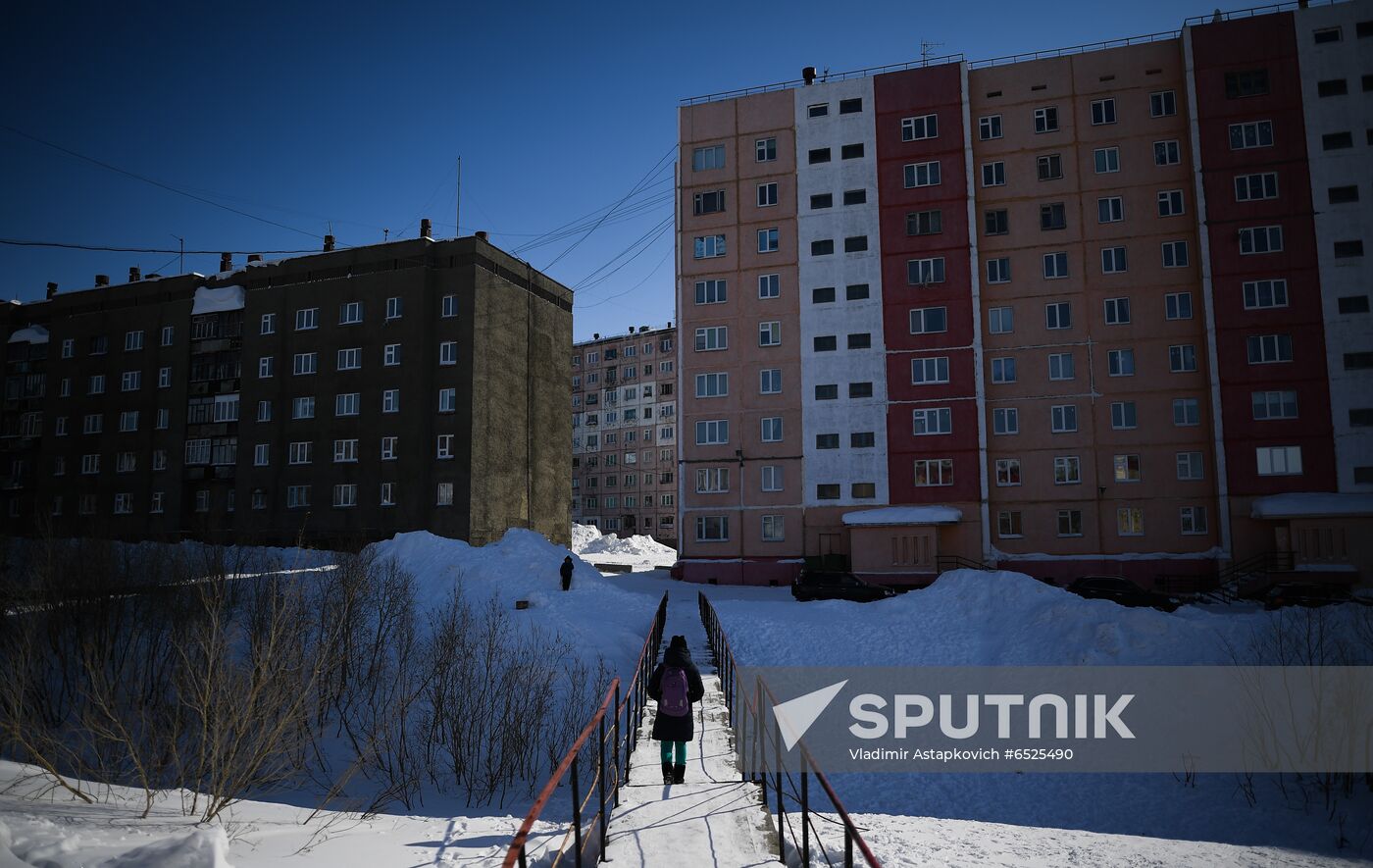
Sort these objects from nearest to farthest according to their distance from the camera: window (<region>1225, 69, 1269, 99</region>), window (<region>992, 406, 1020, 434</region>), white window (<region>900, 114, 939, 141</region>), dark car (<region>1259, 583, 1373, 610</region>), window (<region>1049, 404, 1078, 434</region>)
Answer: dark car (<region>1259, 583, 1373, 610</region>), window (<region>1225, 69, 1269, 99</region>), window (<region>1049, 404, 1078, 434</region>), window (<region>992, 406, 1020, 434</region>), white window (<region>900, 114, 939, 141</region>)

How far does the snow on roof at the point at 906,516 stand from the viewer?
132 feet

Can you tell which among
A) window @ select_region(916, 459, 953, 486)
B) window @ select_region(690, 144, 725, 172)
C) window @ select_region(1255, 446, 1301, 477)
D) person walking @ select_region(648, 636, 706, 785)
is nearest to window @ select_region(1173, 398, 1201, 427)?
window @ select_region(1255, 446, 1301, 477)

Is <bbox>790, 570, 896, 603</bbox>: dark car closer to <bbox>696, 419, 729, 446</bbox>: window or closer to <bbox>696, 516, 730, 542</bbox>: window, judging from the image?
<bbox>696, 516, 730, 542</bbox>: window

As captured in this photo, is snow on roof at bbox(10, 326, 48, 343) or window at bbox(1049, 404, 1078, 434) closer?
window at bbox(1049, 404, 1078, 434)

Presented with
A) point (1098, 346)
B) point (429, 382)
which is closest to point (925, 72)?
point (1098, 346)

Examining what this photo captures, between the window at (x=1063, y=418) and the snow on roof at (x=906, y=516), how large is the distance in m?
6.76

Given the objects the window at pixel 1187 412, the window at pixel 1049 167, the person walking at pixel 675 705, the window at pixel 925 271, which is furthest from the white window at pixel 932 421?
the person walking at pixel 675 705

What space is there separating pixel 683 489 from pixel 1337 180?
36129 mm

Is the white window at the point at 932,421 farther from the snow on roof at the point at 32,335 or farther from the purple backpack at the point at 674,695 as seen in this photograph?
the snow on roof at the point at 32,335

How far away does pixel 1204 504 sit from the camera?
39.7 metres

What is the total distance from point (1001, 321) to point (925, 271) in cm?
482

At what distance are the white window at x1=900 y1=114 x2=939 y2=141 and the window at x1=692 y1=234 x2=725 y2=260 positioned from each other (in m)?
11.4

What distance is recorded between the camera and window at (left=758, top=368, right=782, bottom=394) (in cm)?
4478

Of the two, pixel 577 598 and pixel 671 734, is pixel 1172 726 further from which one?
pixel 577 598
